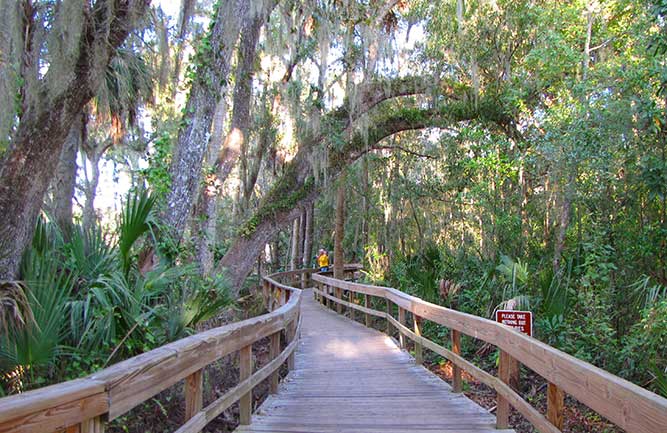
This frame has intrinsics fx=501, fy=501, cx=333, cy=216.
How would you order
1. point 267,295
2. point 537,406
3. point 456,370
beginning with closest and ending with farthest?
point 456,370, point 537,406, point 267,295

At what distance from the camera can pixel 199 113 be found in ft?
23.5

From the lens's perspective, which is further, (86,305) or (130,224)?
(130,224)

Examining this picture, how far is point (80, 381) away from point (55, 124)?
3094 mm

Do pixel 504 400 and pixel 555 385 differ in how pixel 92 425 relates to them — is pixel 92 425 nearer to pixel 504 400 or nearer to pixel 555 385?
pixel 555 385

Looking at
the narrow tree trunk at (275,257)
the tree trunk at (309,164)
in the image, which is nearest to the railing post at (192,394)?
the tree trunk at (309,164)

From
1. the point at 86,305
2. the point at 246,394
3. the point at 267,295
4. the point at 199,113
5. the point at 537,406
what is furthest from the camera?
the point at 267,295

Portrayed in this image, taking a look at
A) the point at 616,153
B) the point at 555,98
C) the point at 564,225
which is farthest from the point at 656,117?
the point at 555,98

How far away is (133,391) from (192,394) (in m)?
0.85

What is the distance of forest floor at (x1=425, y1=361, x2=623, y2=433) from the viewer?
604cm

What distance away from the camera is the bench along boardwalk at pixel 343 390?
1979 millimetres

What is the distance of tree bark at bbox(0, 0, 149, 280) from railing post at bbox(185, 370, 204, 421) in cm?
179

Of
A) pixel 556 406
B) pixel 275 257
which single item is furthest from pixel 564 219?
pixel 275 257

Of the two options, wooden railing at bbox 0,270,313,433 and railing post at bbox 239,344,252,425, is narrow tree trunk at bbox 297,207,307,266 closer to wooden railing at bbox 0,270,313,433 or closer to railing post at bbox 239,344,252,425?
railing post at bbox 239,344,252,425

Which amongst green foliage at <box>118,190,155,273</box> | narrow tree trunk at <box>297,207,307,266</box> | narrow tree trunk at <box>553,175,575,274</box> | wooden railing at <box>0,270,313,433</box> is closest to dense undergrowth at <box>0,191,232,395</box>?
green foliage at <box>118,190,155,273</box>
